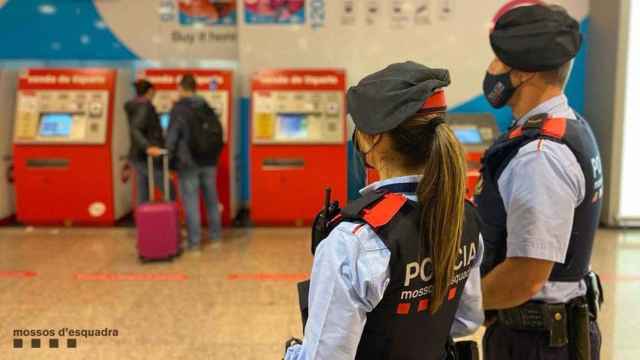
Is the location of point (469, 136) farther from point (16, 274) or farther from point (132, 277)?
point (16, 274)

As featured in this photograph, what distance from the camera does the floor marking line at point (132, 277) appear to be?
488 centimetres

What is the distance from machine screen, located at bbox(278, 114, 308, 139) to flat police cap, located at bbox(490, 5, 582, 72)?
458 centimetres

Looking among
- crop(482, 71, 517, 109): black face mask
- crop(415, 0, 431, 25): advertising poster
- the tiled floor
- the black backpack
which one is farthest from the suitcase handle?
crop(482, 71, 517, 109): black face mask

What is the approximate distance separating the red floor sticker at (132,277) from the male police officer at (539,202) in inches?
137

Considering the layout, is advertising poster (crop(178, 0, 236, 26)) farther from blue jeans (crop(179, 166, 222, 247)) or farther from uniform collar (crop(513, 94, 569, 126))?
uniform collar (crop(513, 94, 569, 126))

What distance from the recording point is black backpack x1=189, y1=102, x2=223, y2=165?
5426mm

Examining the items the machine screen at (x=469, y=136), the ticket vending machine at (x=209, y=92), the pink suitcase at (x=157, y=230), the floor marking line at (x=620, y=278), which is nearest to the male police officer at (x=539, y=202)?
the floor marking line at (x=620, y=278)

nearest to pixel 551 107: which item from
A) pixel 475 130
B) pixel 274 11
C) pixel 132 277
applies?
pixel 132 277

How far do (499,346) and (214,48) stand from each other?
18.7 ft

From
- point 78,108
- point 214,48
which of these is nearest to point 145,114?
point 78,108

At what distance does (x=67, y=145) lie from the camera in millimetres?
6320

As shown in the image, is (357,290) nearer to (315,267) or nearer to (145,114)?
(315,267)

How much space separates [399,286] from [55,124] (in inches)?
233

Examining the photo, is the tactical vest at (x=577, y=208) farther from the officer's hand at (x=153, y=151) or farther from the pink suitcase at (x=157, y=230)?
the officer's hand at (x=153, y=151)
